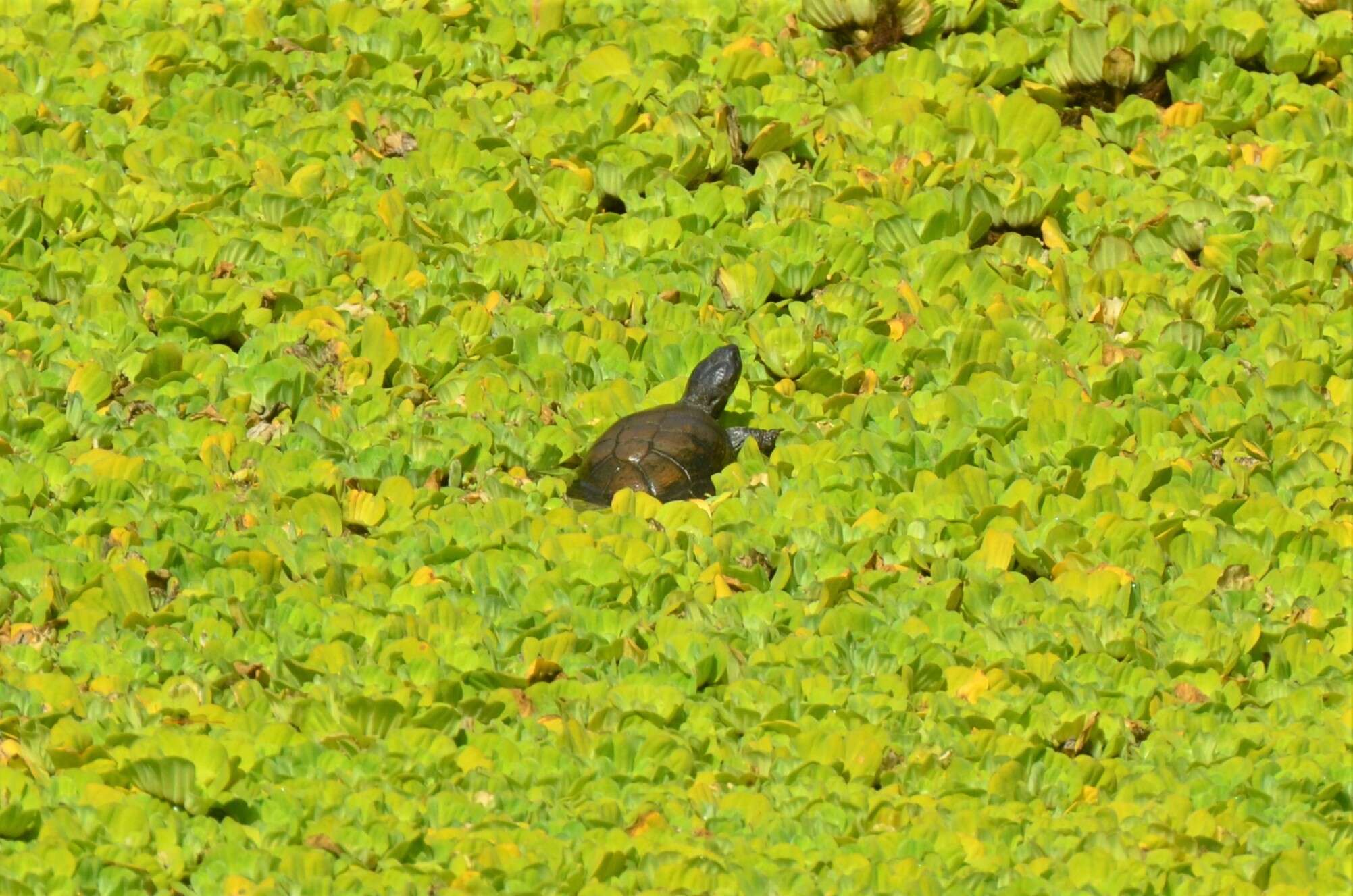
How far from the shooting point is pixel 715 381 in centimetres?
556

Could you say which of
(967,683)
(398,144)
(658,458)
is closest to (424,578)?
(658,458)

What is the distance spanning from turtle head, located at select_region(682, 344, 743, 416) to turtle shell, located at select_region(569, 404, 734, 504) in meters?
0.12

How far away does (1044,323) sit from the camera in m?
5.89

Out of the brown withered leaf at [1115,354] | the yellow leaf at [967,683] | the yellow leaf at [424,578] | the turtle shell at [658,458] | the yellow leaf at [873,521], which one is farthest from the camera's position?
the brown withered leaf at [1115,354]

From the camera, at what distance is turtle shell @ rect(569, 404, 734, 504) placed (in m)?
5.19

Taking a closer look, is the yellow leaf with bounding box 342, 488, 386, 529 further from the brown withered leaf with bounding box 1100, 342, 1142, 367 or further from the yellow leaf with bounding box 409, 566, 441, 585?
the brown withered leaf with bounding box 1100, 342, 1142, 367

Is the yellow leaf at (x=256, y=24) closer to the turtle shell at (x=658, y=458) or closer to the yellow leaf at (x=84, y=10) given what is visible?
the yellow leaf at (x=84, y=10)

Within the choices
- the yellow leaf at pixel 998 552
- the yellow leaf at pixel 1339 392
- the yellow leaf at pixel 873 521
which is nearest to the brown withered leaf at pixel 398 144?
the yellow leaf at pixel 873 521

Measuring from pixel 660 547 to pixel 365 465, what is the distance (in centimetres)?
87

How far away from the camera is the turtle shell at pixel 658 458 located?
5.19m

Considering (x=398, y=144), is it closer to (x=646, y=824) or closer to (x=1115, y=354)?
(x=1115, y=354)

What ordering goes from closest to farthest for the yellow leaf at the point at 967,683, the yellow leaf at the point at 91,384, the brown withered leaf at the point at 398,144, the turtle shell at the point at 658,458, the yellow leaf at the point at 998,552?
the yellow leaf at the point at 967,683 < the yellow leaf at the point at 998,552 < the turtle shell at the point at 658,458 < the yellow leaf at the point at 91,384 < the brown withered leaf at the point at 398,144

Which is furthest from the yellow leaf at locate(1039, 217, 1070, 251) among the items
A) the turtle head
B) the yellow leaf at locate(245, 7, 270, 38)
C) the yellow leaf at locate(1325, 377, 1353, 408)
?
the yellow leaf at locate(245, 7, 270, 38)

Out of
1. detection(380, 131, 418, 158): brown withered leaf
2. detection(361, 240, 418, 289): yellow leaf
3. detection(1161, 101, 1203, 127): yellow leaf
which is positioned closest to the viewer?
detection(361, 240, 418, 289): yellow leaf
